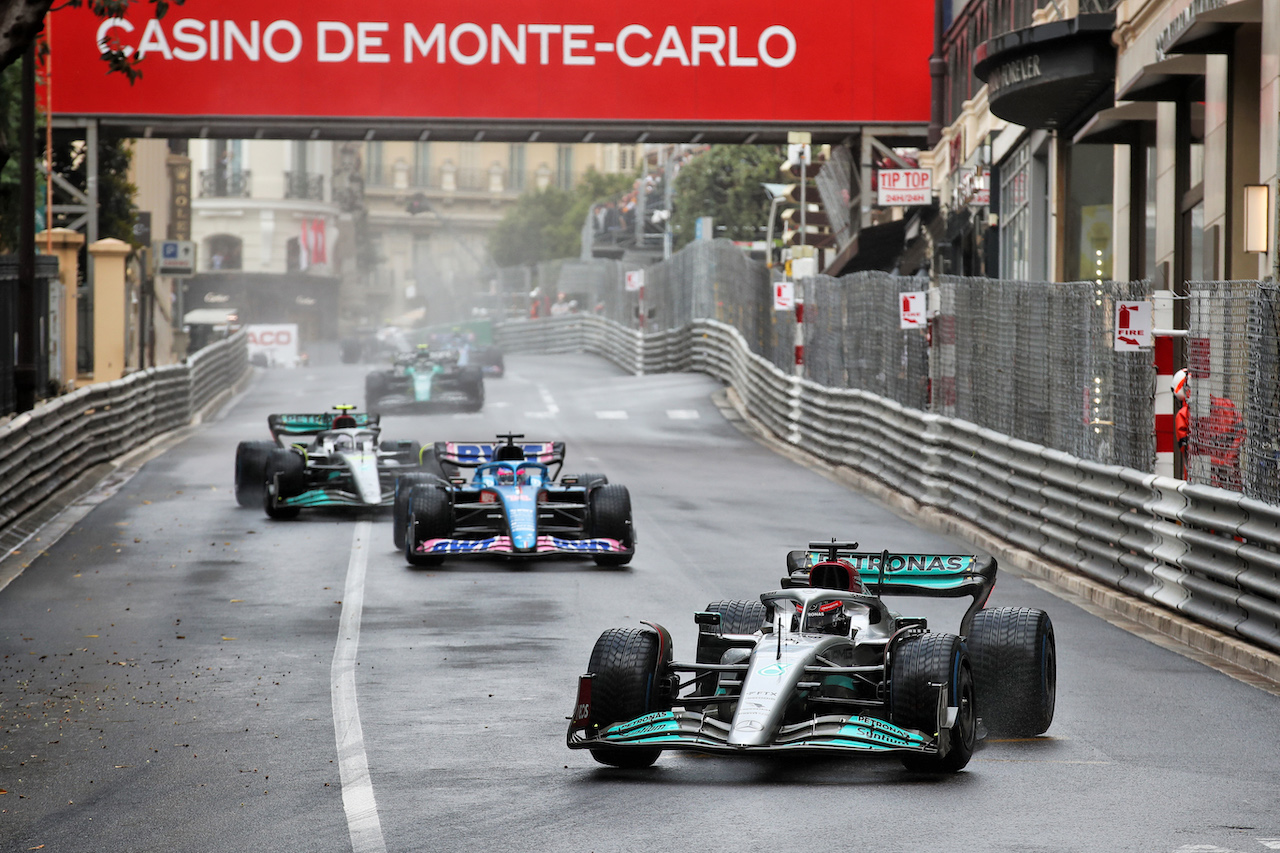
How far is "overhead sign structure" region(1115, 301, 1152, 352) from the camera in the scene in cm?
1372

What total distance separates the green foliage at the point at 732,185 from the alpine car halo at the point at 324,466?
45.2 metres

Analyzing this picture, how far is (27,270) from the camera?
22344 mm

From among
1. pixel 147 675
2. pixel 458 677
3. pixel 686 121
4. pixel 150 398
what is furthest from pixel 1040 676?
pixel 686 121

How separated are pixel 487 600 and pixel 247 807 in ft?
20.8

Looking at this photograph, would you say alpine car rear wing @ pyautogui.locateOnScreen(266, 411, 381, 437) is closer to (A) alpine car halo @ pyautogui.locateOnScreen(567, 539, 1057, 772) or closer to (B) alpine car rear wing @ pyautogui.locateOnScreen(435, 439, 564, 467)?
(B) alpine car rear wing @ pyautogui.locateOnScreen(435, 439, 564, 467)

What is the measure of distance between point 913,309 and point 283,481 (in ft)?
23.8

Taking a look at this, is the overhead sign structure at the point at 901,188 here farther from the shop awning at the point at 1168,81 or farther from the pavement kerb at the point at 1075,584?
the shop awning at the point at 1168,81

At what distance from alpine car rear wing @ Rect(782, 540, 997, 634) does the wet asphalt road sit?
790 mm

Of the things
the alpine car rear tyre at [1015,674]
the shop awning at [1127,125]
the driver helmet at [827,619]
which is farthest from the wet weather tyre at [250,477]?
the alpine car rear tyre at [1015,674]

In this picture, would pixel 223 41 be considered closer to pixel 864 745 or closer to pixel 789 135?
pixel 789 135

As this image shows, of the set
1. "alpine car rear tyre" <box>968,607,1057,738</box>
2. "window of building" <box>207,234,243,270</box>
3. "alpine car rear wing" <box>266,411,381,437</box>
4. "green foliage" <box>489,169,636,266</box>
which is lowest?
"alpine car rear tyre" <box>968,607,1057,738</box>

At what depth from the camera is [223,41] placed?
3550 centimetres

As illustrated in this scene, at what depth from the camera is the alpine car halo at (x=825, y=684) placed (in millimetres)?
7715

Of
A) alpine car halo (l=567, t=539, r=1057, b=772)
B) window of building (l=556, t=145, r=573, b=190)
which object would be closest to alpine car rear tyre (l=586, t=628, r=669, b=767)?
alpine car halo (l=567, t=539, r=1057, b=772)
